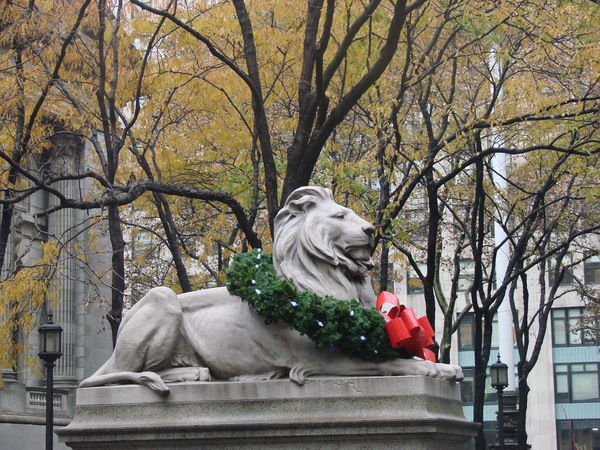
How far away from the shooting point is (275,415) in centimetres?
915

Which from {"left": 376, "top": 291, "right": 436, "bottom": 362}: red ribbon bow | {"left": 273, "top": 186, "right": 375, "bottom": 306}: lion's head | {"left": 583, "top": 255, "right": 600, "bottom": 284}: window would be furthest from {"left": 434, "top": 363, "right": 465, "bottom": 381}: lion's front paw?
{"left": 583, "top": 255, "right": 600, "bottom": 284}: window

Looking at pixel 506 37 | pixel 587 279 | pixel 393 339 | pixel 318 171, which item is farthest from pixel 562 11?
A: pixel 587 279

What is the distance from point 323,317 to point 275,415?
91cm

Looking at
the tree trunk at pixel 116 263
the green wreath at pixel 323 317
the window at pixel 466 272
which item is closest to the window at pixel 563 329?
the window at pixel 466 272

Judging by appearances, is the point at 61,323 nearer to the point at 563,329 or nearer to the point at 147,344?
the point at 563,329

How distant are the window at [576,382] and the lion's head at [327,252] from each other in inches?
1915

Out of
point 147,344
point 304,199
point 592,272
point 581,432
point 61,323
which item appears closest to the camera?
point 147,344

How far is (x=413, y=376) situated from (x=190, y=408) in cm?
190

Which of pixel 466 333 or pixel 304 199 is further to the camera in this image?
pixel 466 333

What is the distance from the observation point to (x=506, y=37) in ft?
77.3

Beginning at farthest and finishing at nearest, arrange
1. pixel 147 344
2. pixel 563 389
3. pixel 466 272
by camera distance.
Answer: pixel 563 389 → pixel 466 272 → pixel 147 344

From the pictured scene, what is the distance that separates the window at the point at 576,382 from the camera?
184ft

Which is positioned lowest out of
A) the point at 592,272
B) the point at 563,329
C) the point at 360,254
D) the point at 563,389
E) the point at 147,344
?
the point at 563,389

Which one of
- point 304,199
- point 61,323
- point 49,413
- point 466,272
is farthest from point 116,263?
point 466,272
